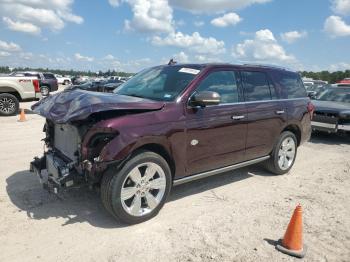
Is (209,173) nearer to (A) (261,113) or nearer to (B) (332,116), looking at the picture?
(A) (261,113)

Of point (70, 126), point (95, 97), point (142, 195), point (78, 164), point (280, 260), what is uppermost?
point (95, 97)

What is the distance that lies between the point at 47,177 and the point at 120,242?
137 centimetres

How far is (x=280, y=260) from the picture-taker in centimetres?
354

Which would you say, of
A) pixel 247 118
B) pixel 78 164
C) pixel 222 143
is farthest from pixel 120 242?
pixel 247 118

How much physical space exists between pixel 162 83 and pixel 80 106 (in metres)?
1.54

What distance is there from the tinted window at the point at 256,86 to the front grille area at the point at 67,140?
272 cm

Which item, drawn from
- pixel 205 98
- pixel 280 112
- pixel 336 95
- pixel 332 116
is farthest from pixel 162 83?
pixel 336 95

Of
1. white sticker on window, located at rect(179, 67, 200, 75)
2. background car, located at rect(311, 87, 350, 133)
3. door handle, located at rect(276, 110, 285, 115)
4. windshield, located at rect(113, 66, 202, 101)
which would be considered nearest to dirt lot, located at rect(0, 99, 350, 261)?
door handle, located at rect(276, 110, 285, 115)

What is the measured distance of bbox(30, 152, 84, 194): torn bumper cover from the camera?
3949 mm

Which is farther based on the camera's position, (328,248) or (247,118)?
(247,118)

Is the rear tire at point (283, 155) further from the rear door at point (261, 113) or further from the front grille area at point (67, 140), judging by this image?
the front grille area at point (67, 140)

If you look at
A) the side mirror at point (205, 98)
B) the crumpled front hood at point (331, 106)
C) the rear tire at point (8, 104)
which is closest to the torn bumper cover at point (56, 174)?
the side mirror at point (205, 98)

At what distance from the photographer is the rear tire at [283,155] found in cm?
617

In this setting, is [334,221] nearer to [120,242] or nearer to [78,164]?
[120,242]
